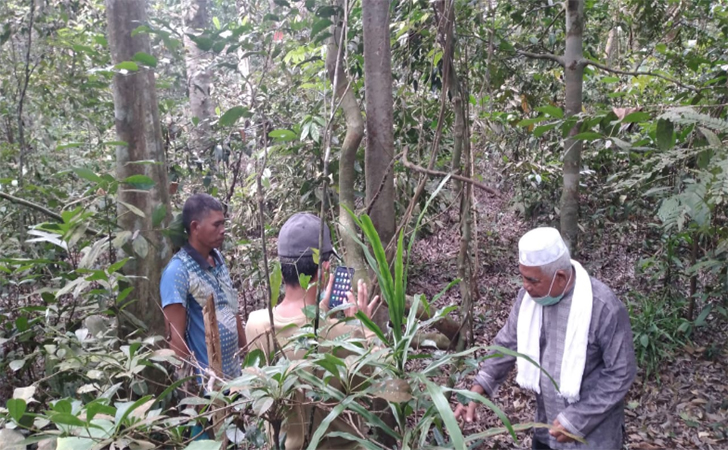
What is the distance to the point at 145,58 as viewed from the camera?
2.14 meters

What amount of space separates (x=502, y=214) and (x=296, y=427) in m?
6.83

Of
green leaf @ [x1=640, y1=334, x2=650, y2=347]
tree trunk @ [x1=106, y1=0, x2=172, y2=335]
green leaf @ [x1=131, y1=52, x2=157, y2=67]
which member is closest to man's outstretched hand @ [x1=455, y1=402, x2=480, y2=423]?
tree trunk @ [x1=106, y1=0, x2=172, y2=335]

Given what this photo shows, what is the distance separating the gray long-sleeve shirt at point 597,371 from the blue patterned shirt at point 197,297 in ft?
4.67

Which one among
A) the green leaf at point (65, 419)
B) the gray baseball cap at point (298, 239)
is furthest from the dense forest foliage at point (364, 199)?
the gray baseball cap at point (298, 239)

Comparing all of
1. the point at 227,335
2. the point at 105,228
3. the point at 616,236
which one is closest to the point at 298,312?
the point at 227,335

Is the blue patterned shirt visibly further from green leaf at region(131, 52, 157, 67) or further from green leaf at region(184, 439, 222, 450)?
green leaf at region(184, 439, 222, 450)

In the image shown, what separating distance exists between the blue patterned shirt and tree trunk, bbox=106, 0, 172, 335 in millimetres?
128

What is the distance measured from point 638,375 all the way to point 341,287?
132 inches

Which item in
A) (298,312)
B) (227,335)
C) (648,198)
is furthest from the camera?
(648,198)

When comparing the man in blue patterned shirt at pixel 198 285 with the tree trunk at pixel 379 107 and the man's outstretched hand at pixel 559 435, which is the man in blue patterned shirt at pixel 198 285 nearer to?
the tree trunk at pixel 379 107

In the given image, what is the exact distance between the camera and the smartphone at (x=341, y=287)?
2055mm

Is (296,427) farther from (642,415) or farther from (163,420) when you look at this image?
(642,415)

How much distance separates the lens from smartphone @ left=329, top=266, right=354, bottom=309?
2055mm

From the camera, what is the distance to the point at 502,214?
7719 mm
